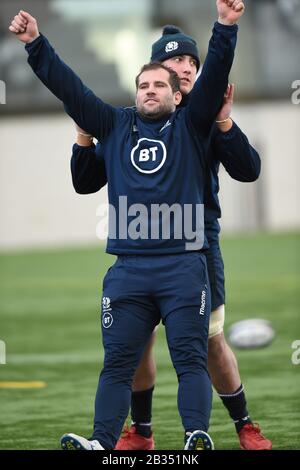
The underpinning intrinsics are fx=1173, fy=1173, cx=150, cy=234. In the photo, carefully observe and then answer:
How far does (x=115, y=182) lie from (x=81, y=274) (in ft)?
40.3

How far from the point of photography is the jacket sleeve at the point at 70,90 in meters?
5.25

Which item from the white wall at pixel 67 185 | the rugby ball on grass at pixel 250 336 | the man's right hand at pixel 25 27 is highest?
the white wall at pixel 67 185

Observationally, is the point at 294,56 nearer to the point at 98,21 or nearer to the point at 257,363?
the point at 98,21

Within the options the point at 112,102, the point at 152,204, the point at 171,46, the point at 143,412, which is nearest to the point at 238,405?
the point at 143,412

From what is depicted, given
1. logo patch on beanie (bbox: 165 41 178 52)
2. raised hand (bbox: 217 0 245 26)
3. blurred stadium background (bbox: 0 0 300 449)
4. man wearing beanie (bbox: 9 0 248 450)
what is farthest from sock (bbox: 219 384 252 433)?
blurred stadium background (bbox: 0 0 300 449)

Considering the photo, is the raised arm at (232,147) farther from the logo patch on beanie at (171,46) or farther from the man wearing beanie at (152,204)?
the logo patch on beanie at (171,46)

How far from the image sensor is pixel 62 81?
5.26 meters

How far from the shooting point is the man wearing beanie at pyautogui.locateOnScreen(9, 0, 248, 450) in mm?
5062

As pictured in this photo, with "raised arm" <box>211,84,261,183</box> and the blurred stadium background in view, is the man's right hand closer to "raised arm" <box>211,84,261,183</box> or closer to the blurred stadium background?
"raised arm" <box>211,84,261,183</box>

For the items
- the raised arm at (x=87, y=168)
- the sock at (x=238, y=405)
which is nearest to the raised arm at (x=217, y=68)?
the raised arm at (x=87, y=168)

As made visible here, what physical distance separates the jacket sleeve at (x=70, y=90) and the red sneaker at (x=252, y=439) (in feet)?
5.42

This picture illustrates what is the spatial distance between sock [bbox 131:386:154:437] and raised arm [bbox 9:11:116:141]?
1420 mm

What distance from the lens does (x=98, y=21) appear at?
29.8 metres

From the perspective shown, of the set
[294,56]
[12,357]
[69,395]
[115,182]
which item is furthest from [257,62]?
[115,182]
